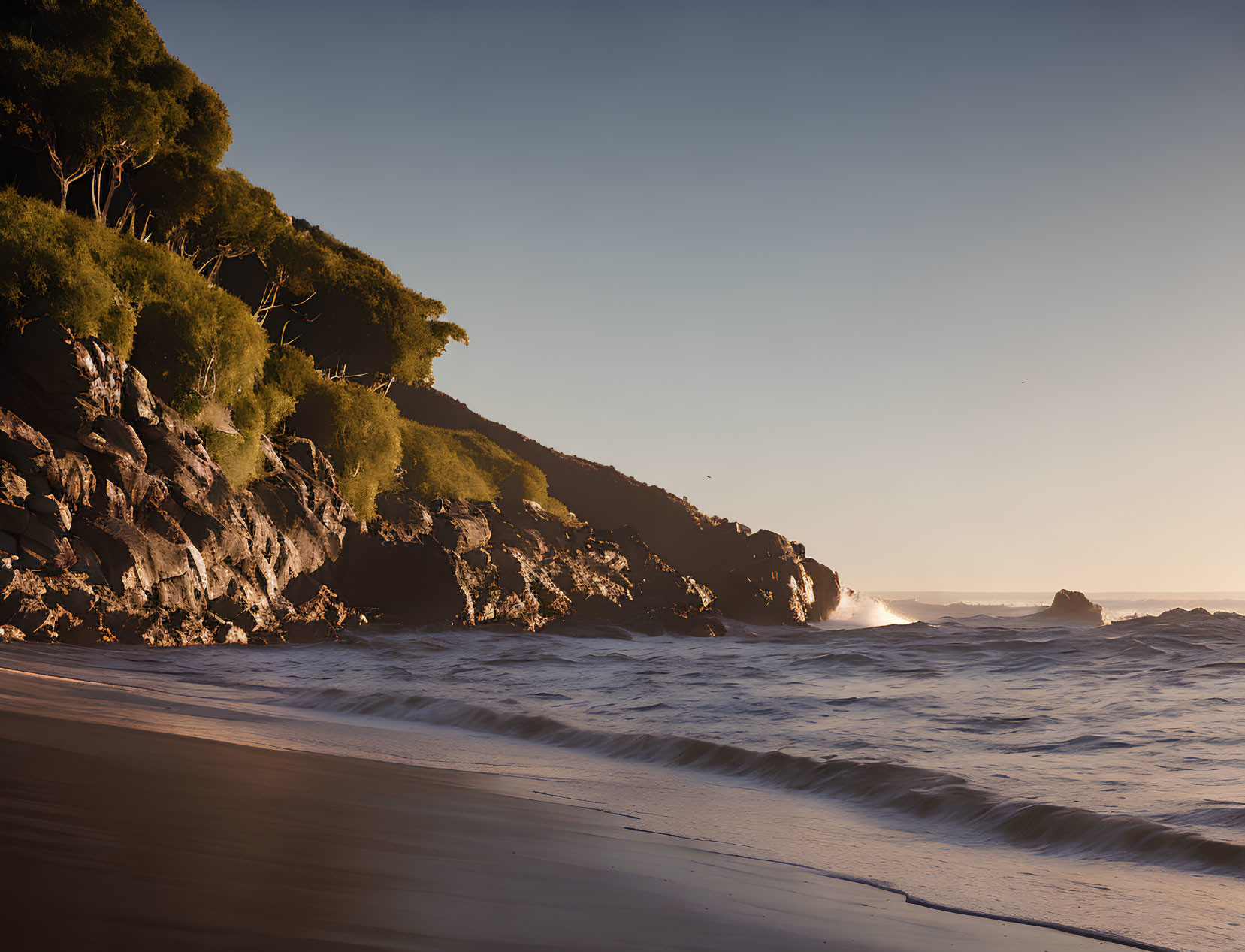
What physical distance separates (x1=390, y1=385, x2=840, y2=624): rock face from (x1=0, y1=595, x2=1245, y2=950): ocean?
2898 centimetres

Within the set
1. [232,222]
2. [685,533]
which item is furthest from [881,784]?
[685,533]

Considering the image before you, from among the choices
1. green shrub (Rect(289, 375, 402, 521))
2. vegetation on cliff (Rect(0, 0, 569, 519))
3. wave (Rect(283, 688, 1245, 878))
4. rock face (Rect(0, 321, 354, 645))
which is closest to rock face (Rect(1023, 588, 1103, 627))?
A: green shrub (Rect(289, 375, 402, 521))

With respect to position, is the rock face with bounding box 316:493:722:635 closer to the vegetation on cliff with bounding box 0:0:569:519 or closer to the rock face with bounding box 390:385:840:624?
the vegetation on cliff with bounding box 0:0:569:519

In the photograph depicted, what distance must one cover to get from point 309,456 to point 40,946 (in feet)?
95.1

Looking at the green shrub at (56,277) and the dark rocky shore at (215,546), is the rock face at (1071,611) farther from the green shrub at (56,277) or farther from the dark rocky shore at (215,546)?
the green shrub at (56,277)

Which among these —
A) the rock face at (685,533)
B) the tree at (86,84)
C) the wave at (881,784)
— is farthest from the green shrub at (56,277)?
the rock face at (685,533)

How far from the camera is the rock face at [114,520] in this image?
51.6 feet

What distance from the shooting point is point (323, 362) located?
3628 centimetres

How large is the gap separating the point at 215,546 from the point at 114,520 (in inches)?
129

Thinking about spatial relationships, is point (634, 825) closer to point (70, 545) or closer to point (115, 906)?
point (115, 906)

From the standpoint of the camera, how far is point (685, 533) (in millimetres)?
62469

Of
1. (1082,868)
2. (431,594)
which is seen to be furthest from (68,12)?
(1082,868)

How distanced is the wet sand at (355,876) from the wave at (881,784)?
7.59 feet

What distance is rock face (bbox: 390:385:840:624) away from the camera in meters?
49.4
